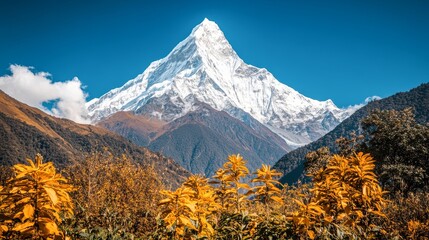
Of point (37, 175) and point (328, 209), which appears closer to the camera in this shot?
point (37, 175)

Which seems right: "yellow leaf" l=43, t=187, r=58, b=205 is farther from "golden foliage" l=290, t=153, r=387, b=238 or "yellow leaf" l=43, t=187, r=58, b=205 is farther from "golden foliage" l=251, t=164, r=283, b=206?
"golden foliage" l=251, t=164, r=283, b=206

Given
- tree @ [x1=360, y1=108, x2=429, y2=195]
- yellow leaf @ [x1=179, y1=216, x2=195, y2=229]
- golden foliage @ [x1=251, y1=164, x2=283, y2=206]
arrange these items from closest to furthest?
yellow leaf @ [x1=179, y1=216, x2=195, y2=229] → golden foliage @ [x1=251, y1=164, x2=283, y2=206] → tree @ [x1=360, y1=108, x2=429, y2=195]

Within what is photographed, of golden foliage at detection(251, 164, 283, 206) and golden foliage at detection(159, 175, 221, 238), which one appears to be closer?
golden foliage at detection(159, 175, 221, 238)

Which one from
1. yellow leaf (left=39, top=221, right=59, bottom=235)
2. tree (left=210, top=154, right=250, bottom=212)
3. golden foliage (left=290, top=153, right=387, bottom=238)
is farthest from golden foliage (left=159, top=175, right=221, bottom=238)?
tree (left=210, top=154, right=250, bottom=212)

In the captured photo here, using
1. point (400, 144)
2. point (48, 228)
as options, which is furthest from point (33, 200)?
point (400, 144)

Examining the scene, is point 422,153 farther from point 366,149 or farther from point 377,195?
point 377,195

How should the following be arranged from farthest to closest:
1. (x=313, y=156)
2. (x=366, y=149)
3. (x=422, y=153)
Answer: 1. (x=313, y=156)
2. (x=366, y=149)
3. (x=422, y=153)

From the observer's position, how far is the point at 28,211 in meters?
2.96

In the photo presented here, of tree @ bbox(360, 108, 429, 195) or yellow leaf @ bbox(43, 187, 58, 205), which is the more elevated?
tree @ bbox(360, 108, 429, 195)

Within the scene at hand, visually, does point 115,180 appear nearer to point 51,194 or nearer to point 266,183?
point 266,183

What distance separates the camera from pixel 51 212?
314cm

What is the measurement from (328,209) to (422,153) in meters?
37.5

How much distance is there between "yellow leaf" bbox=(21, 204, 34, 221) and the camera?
2908 millimetres

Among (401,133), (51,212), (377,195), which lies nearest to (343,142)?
(401,133)
